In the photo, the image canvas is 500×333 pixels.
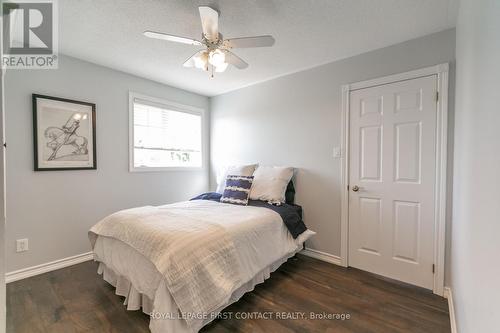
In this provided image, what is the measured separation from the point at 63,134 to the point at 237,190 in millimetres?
2070

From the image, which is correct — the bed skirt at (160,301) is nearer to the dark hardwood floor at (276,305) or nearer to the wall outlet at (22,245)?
the dark hardwood floor at (276,305)

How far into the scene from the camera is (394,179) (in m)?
2.26

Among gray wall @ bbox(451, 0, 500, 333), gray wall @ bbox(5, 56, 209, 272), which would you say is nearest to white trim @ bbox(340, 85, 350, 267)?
gray wall @ bbox(451, 0, 500, 333)

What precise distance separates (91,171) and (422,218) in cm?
366

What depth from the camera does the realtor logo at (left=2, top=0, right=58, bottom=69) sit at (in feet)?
5.77

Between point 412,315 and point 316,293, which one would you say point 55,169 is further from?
point 412,315

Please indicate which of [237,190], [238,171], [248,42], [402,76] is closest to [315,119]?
→ [402,76]

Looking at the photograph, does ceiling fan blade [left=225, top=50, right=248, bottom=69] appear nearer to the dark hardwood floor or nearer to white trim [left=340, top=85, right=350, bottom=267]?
white trim [left=340, top=85, right=350, bottom=267]

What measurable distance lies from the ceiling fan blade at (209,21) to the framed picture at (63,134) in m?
1.92

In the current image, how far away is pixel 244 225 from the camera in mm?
1929

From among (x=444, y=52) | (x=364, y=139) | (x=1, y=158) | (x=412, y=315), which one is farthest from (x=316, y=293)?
(x=444, y=52)

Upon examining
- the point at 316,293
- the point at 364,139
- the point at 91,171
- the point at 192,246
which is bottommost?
the point at 316,293

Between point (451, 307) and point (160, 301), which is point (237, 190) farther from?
point (451, 307)

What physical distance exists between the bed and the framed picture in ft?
3.32
